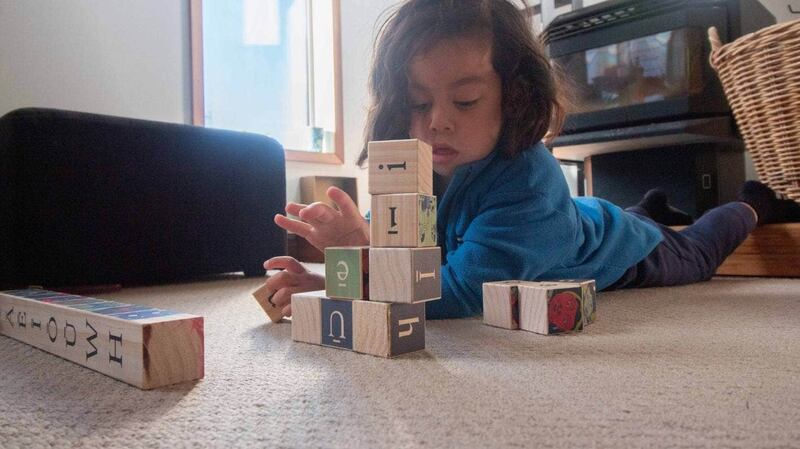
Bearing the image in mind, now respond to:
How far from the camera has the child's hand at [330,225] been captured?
0.81m

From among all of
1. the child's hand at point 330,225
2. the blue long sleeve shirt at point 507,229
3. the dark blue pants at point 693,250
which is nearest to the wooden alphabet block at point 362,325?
the child's hand at point 330,225

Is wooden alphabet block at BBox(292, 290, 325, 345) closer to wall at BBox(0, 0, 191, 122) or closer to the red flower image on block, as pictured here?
the red flower image on block

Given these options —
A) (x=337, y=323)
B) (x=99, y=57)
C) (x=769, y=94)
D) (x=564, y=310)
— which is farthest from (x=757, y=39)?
(x=99, y=57)

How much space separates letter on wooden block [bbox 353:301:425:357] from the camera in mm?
647

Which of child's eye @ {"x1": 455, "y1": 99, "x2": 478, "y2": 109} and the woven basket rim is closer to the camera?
child's eye @ {"x1": 455, "y1": 99, "x2": 478, "y2": 109}

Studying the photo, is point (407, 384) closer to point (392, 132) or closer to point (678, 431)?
point (678, 431)

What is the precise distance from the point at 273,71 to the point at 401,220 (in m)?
2.24

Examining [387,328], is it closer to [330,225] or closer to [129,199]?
[330,225]

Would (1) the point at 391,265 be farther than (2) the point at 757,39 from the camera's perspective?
No

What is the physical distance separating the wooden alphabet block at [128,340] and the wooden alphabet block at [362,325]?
0.18 m

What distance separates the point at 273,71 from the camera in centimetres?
270

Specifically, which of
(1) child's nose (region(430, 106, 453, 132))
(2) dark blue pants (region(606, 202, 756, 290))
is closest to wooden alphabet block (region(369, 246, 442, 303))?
(1) child's nose (region(430, 106, 453, 132))

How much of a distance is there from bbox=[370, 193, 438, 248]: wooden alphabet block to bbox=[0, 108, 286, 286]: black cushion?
98 cm

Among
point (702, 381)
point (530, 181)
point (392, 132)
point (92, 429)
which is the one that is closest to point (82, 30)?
point (392, 132)
